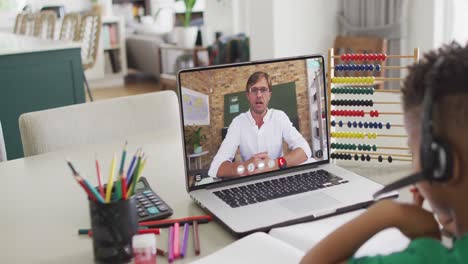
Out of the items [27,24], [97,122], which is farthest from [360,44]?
[27,24]

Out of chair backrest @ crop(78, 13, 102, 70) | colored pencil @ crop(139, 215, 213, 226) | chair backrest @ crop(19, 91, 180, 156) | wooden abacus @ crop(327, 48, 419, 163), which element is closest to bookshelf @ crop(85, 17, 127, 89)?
chair backrest @ crop(78, 13, 102, 70)

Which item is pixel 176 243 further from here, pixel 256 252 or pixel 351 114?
pixel 351 114

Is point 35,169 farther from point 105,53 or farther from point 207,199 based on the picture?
point 105,53

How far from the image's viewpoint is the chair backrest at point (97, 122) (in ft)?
5.61

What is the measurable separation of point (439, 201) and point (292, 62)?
2.21 ft

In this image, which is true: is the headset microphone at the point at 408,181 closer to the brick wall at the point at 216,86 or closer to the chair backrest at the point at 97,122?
the brick wall at the point at 216,86

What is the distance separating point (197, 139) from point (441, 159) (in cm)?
65

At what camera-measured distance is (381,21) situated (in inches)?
167

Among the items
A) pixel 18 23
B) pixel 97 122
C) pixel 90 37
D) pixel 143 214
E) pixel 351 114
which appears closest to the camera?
pixel 143 214

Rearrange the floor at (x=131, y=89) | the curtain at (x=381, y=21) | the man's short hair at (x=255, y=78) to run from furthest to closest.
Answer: the floor at (x=131, y=89) < the curtain at (x=381, y=21) < the man's short hair at (x=255, y=78)

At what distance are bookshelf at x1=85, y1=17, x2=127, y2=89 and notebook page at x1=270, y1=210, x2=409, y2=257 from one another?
20.8 ft

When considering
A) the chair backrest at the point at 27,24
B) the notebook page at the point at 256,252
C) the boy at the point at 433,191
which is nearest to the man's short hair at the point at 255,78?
the notebook page at the point at 256,252

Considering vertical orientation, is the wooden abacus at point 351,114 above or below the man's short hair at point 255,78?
below

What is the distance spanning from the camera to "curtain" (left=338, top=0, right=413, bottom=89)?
A: 4121mm
